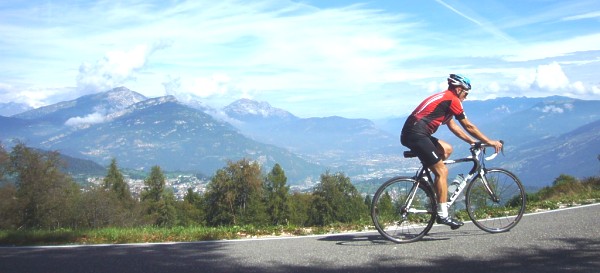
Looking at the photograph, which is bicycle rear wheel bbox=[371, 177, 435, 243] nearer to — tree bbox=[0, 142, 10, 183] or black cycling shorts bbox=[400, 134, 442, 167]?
black cycling shorts bbox=[400, 134, 442, 167]

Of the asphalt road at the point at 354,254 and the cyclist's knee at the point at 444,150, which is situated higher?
the cyclist's knee at the point at 444,150

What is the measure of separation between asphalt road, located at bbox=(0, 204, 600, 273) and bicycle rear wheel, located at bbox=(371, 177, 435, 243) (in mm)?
223

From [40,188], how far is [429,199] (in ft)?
159

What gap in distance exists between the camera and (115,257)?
760 cm

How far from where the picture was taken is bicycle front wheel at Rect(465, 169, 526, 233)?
8.42 m

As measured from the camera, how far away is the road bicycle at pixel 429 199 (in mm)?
8000

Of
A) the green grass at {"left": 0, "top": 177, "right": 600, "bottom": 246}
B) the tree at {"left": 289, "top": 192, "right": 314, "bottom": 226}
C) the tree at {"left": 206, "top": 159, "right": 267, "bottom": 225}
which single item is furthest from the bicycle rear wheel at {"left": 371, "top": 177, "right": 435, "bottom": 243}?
the tree at {"left": 289, "top": 192, "right": 314, "bottom": 226}

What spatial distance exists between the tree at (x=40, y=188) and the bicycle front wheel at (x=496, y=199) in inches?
1813

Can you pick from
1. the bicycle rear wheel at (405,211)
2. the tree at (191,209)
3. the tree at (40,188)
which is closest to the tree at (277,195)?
the tree at (191,209)

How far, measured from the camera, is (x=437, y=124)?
7.68 metres

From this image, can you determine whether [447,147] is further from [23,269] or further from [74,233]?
[74,233]

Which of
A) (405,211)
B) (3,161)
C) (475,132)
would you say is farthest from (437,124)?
(3,161)

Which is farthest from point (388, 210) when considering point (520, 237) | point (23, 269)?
point (23, 269)

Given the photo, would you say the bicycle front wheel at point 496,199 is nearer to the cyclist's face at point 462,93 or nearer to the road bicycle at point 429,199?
the road bicycle at point 429,199
